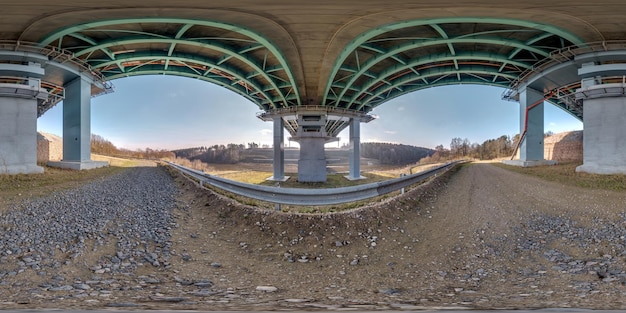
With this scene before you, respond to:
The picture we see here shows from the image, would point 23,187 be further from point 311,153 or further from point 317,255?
point 311,153

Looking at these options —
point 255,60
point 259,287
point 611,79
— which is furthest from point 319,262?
point 255,60

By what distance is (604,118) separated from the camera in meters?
7.54

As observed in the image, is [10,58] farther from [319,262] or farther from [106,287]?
[319,262]

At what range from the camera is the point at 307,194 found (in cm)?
528

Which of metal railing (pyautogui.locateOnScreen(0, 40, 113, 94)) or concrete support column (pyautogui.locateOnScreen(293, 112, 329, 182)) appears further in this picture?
concrete support column (pyautogui.locateOnScreen(293, 112, 329, 182))

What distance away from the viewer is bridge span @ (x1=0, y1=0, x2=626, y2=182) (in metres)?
7.21

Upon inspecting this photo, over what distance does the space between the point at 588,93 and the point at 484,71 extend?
992 cm

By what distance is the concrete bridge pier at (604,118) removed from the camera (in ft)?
23.4

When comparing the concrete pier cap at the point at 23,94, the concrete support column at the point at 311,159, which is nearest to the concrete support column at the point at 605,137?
the concrete support column at the point at 311,159

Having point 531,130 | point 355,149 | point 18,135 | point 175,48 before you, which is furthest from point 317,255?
point 355,149

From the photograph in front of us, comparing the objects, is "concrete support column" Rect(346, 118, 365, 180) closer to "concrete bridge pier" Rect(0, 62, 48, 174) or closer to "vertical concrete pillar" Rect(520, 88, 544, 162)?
"vertical concrete pillar" Rect(520, 88, 544, 162)

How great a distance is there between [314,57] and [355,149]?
12866 mm

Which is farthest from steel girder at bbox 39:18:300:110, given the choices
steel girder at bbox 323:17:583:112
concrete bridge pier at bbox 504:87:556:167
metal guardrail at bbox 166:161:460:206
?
concrete bridge pier at bbox 504:87:556:167

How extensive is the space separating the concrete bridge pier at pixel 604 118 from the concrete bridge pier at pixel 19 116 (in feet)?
57.7
